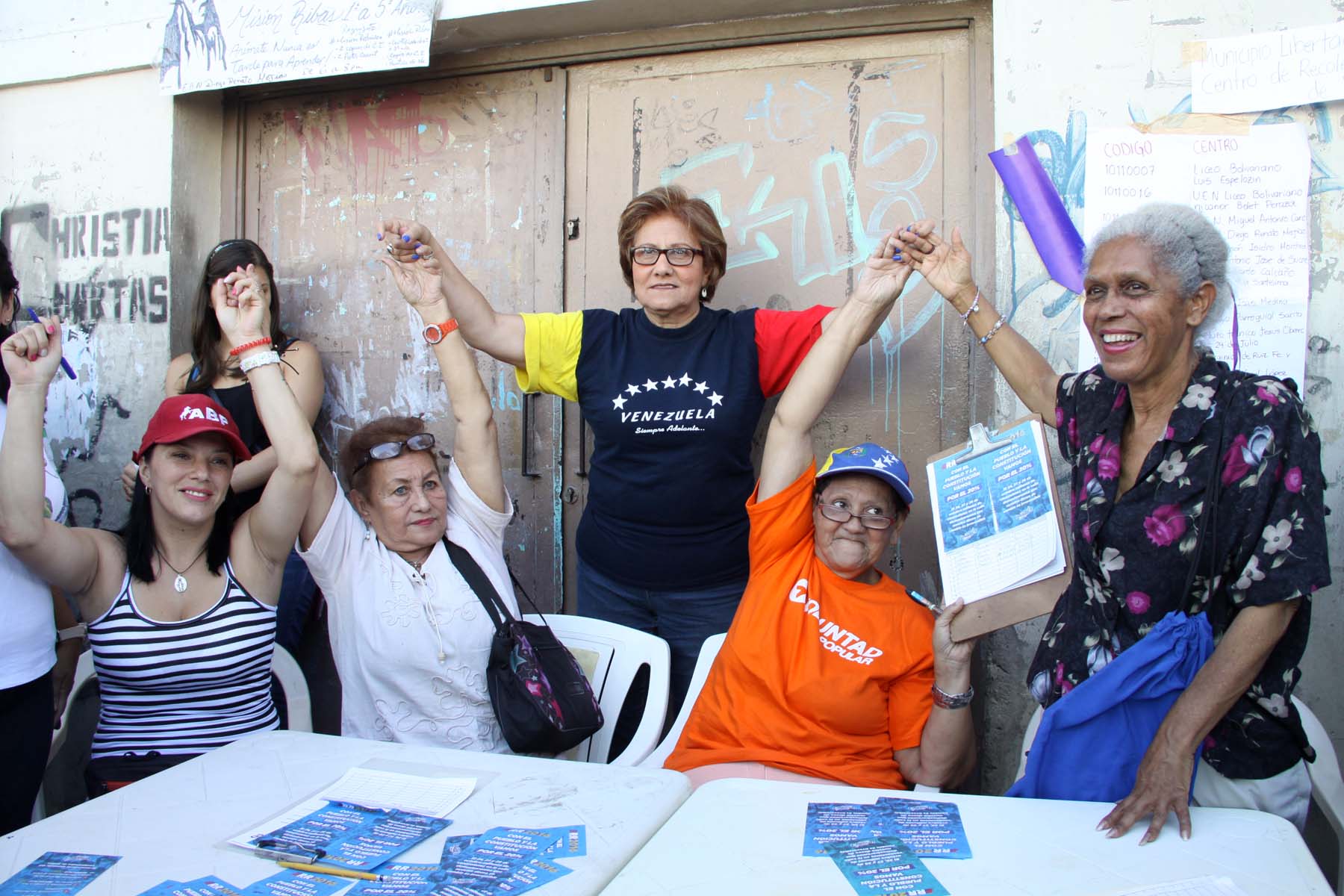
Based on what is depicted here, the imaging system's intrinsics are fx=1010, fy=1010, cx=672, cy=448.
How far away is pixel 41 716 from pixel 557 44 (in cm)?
273

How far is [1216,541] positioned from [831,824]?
2.78ft

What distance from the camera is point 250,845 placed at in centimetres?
166

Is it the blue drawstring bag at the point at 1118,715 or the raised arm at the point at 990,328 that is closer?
the blue drawstring bag at the point at 1118,715

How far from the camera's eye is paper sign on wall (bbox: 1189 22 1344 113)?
272 centimetres

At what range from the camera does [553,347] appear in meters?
3.07

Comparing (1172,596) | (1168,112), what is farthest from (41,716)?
(1168,112)

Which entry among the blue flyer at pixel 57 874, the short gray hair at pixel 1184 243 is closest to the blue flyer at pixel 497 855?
the blue flyer at pixel 57 874

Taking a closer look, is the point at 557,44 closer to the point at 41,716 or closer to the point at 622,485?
the point at 622,485

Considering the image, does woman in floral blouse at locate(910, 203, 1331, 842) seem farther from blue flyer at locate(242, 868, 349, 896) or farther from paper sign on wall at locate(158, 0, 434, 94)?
paper sign on wall at locate(158, 0, 434, 94)

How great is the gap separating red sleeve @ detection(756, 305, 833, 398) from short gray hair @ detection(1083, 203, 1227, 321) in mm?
1096

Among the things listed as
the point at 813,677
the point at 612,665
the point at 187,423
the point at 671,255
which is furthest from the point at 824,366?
the point at 187,423

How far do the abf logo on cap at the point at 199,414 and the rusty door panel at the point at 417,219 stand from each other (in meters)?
1.33

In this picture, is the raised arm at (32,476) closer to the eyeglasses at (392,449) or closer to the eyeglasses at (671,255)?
the eyeglasses at (392,449)

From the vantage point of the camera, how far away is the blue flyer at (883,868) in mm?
1487
